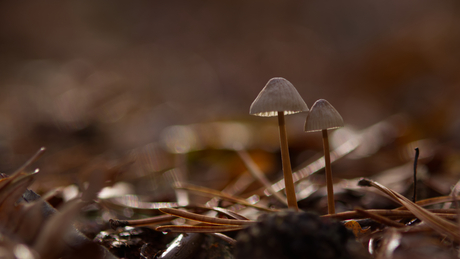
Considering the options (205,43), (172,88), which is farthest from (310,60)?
(172,88)

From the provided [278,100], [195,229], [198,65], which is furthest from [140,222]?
[198,65]

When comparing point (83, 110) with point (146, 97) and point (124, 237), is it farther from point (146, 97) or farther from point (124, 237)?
point (124, 237)

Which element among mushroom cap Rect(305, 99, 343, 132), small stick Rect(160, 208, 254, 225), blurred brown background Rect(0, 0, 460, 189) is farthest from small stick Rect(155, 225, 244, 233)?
blurred brown background Rect(0, 0, 460, 189)

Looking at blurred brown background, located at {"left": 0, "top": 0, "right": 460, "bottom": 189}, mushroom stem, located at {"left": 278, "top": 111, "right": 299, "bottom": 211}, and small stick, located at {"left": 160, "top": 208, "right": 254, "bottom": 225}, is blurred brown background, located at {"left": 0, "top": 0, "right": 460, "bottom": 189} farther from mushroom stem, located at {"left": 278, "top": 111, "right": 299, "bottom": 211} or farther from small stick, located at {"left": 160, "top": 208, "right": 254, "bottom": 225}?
mushroom stem, located at {"left": 278, "top": 111, "right": 299, "bottom": 211}

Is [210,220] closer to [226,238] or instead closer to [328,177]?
[226,238]

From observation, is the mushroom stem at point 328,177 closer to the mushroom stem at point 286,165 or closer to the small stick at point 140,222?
the mushroom stem at point 286,165

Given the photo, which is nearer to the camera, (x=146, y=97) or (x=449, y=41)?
(x=449, y=41)

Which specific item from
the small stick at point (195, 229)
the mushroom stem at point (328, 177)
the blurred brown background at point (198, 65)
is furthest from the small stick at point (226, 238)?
the blurred brown background at point (198, 65)
